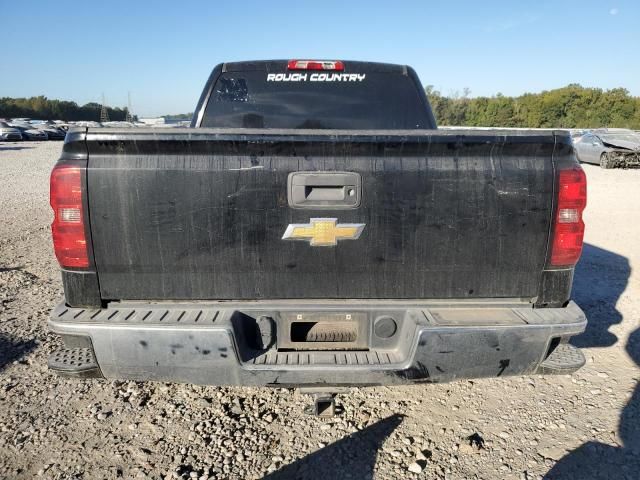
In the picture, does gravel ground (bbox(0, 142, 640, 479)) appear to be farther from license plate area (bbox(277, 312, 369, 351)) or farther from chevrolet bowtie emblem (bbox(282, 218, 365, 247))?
chevrolet bowtie emblem (bbox(282, 218, 365, 247))

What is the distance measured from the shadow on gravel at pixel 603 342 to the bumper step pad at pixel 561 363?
64 centimetres

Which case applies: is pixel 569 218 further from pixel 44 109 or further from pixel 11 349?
pixel 44 109

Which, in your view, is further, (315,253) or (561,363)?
(561,363)

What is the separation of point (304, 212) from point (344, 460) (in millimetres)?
1489

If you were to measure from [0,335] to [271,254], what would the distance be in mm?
3208

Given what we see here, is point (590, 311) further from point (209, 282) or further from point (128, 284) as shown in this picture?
point (128, 284)

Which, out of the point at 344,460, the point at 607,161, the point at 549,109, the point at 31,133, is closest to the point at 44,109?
the point at 31,133

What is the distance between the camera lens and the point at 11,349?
3756 mm

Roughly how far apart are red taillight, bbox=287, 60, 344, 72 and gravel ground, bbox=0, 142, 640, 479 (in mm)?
2717

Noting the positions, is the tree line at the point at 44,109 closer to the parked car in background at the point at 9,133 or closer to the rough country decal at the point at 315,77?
the parked car in background at the point at 9,133

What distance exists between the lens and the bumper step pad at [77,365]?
2.27m

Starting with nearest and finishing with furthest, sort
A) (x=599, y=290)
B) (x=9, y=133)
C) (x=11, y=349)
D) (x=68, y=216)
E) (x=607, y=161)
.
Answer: (x=68, y=216), (x=11, y=349), (x=599, y=290), (x=607, y=161), (x=9, y=133)

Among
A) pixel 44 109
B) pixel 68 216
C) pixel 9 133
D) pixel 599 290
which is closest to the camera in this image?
pixel 68 216

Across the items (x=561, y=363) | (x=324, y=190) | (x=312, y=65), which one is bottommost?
(x=561, y=363)
